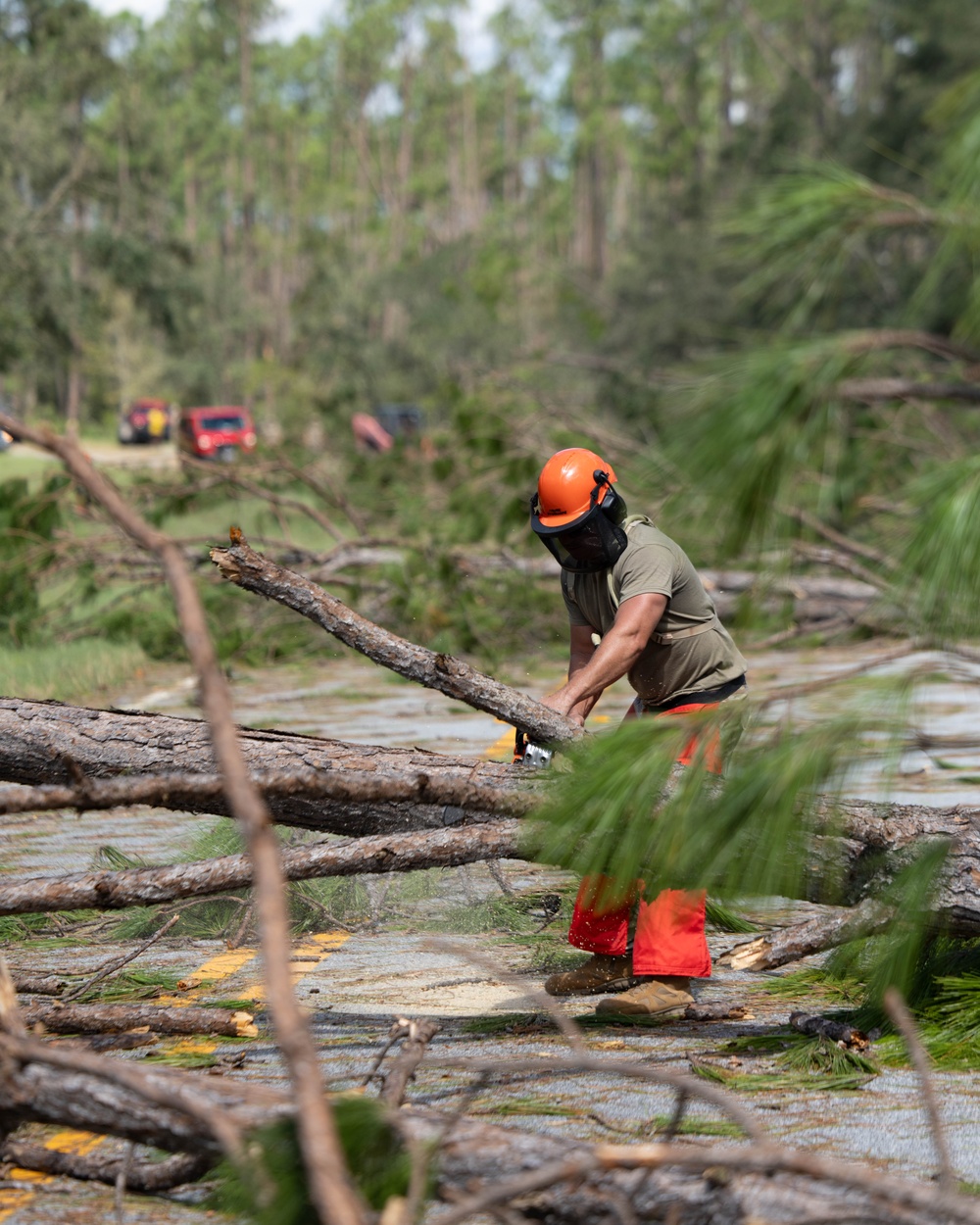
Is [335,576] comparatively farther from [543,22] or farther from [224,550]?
[543,22]

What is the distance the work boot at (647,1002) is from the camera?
4.25 m

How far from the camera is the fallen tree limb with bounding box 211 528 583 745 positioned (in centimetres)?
379

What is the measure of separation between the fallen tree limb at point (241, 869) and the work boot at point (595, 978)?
34.8 inches

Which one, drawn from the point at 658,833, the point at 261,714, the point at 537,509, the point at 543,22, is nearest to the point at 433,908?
the point at 537,509

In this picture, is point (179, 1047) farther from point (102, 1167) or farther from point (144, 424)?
point (144, 424)

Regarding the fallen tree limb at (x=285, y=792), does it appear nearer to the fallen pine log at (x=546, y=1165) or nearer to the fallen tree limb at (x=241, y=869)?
the fallen tree limb at (x=241, y=869)

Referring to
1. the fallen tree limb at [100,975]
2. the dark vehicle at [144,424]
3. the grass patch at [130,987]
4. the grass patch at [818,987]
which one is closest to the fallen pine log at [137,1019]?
the fallen tree limb at [100,975]

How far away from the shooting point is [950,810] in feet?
12.9

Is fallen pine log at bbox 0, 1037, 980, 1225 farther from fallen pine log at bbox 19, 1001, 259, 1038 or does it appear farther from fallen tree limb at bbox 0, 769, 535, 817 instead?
fallen pine log at bbox 19, 1001, 259, 1038

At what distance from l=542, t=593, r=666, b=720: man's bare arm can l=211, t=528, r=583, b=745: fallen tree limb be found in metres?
0.42

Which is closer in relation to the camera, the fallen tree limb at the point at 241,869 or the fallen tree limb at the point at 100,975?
the fallen tree limb at the point at 241,869

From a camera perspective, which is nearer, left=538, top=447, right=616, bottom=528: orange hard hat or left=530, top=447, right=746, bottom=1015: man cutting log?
left=530, top=447, right=746, bottom=1015: man cutting log

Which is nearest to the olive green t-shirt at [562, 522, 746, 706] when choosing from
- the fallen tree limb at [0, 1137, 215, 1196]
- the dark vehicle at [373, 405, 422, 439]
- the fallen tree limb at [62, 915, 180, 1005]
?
the fallen tree limb at [62, 915, 180, 1005]

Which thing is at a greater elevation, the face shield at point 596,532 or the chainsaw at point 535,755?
the face shield at point 596,532
